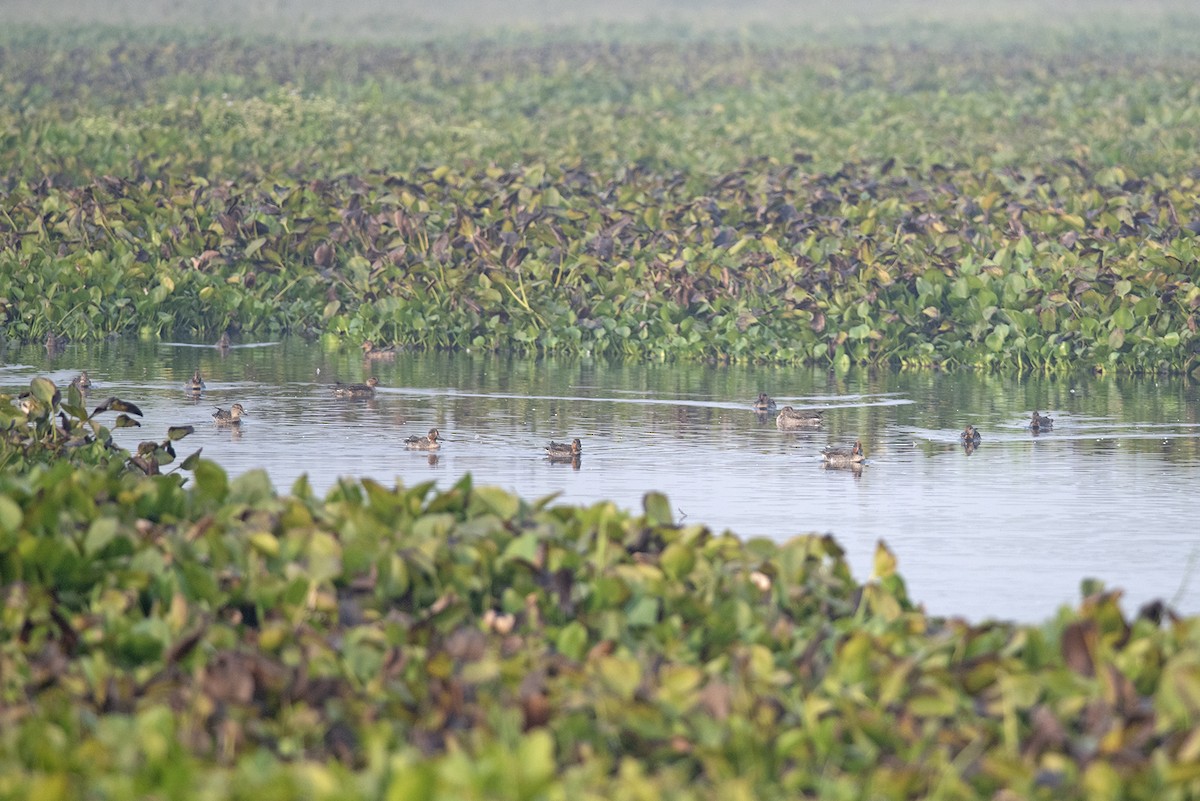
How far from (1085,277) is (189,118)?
15.4 metres

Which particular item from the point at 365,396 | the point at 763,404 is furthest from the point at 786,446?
the point at 365,396

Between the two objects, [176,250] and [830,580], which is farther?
[176,250]

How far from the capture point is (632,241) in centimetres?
2077

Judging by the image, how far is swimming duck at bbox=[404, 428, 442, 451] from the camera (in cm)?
1374

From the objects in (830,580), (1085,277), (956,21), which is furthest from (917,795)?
(956,21)

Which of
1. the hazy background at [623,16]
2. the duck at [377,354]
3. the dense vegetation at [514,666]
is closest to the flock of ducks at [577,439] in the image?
the duck at [377,354]

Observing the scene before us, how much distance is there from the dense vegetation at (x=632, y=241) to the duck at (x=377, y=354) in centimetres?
52

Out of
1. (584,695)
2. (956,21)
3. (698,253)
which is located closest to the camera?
(584,695)

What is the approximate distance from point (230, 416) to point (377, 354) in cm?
448

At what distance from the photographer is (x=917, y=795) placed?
5.77 m

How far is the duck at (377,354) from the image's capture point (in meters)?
19.3

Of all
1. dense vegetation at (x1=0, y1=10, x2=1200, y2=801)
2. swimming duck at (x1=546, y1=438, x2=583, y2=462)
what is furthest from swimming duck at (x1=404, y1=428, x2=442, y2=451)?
dense vegetation at (x1=0, y1=10, x2=1200, y2=801)

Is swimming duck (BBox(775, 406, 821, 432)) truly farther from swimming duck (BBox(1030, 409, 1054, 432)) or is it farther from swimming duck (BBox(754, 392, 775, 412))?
swimming duck (BBox(1030, 409, 1054, 432))

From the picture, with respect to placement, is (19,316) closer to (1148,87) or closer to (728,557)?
(728,557)
